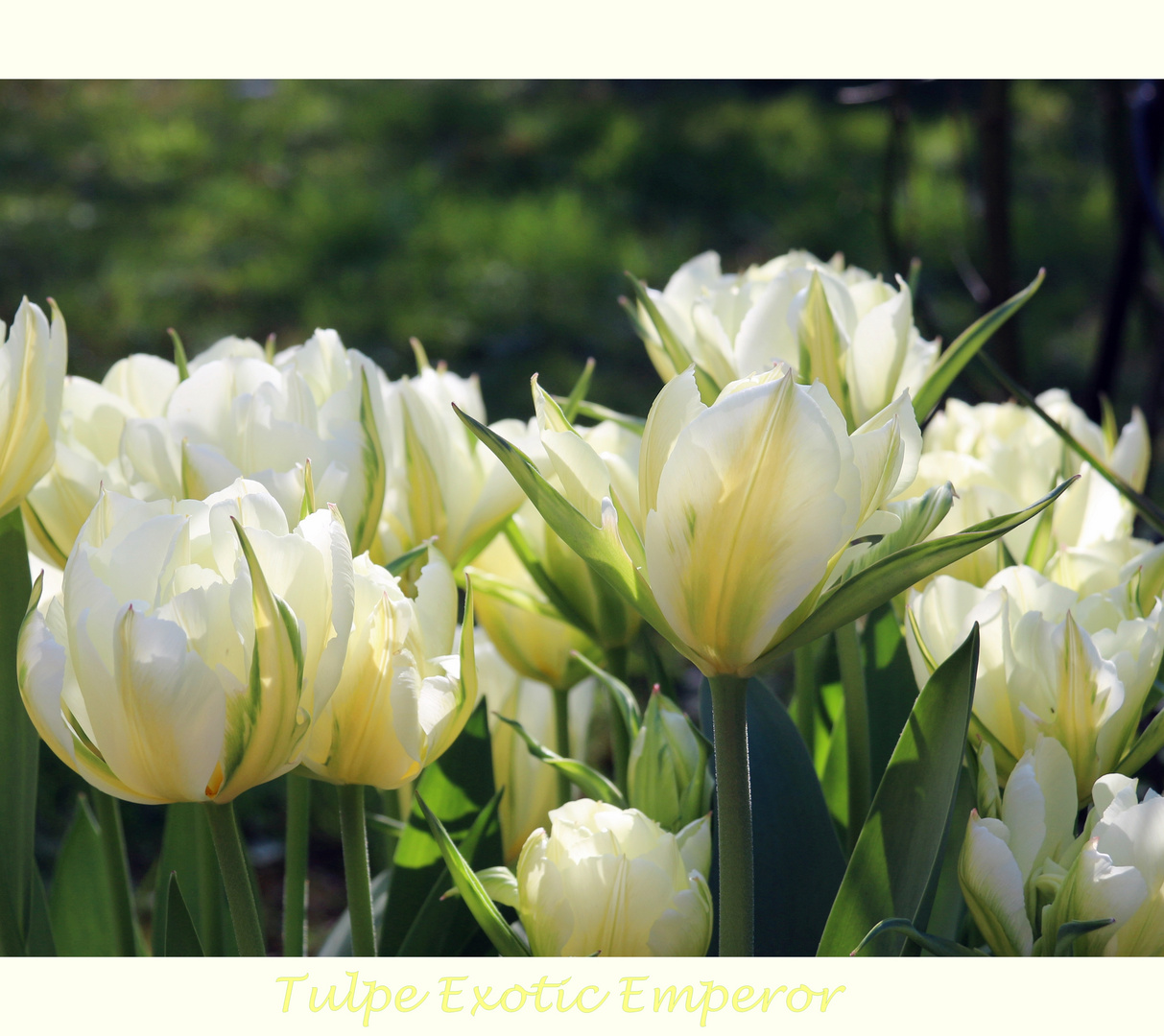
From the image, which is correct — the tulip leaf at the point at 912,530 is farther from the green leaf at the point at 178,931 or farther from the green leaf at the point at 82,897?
the green leaf at the point at 82,897

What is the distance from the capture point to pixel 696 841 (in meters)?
0.39

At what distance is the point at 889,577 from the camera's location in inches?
12.2

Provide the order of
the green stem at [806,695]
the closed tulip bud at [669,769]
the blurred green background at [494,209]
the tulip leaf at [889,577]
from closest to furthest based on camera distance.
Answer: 1. the tulip leaf at [889,577]
2. the closed tulip bud at [669,769]
3. the green stem at [806,695]
4. the blurred green background at [494,209]

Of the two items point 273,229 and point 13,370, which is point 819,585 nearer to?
point 13,370

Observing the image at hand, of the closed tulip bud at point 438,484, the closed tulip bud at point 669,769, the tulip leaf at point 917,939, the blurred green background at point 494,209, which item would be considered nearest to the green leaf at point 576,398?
the closed tulip bud at point 438,484

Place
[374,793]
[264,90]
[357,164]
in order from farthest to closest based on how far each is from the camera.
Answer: [264,90], [357,164], [374,793]

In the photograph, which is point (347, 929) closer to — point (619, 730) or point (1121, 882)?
point (619, 730)

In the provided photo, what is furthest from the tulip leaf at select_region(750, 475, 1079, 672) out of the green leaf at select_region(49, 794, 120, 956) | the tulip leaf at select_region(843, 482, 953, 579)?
the green leaf at select_region(49, 794, 120, 956)

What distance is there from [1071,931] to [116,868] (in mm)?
364

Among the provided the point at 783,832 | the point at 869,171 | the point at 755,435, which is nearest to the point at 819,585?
the point at 755,435

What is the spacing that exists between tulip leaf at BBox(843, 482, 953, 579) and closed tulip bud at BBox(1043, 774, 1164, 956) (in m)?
0.10

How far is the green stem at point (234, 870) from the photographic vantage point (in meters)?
0.33

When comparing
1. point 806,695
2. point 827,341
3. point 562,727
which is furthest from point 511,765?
point 827,341
